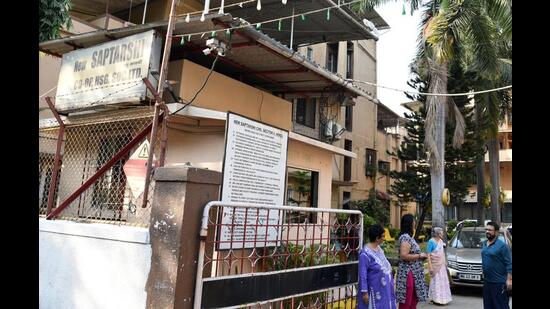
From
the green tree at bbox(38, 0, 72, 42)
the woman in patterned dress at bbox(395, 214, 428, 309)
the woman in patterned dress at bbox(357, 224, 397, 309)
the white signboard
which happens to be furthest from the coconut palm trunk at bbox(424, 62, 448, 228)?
the green tree at bbox(38, 0, 72, 42)

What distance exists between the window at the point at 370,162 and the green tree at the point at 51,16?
19434mm

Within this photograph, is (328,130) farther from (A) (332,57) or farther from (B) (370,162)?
(B) (370,162)

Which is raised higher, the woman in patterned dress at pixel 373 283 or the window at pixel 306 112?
the window at pixel 306 112

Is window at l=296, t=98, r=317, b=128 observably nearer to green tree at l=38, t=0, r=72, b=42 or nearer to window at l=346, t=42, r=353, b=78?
green tree at l=38, t=0, r=72, b=42

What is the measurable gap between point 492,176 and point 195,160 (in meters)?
17.8

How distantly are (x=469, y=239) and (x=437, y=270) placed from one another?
396 centimetres

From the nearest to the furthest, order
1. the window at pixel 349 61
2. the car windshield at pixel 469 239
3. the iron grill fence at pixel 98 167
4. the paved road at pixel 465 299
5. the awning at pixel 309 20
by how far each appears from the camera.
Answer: the iron grill fence at pixel 98 167
the paved road at pixel 465 299
the awning at pixel 309 20
the car windshield at pixel 469 239
the window at pixel 349 61

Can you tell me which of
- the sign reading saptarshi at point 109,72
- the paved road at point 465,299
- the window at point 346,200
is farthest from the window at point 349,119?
the sign reading saptarshi at point 109,72

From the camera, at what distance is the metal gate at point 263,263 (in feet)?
11.6

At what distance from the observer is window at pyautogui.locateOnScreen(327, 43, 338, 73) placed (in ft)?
65.5

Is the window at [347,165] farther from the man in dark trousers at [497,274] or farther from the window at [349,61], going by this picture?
the man in dark trousers at [497,274]

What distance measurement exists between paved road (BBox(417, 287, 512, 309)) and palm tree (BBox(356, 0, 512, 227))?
320 cm

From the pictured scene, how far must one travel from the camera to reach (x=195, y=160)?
279 inches
